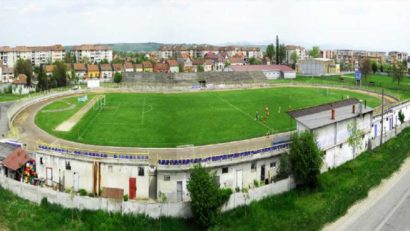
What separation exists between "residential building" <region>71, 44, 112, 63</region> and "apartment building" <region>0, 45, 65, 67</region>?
4753 millimetres

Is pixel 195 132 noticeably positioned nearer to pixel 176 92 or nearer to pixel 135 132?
pixel 135 132

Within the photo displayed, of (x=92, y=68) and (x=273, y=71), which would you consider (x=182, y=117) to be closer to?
(x=273, y=71)

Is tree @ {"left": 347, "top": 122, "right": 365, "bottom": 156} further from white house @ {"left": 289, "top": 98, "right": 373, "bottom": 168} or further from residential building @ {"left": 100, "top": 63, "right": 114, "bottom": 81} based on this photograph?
residential building @ {"left": 100, "top": 63, "right": 114, "bottom": 81}

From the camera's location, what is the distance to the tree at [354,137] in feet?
112

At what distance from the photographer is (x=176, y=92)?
71.0 metres

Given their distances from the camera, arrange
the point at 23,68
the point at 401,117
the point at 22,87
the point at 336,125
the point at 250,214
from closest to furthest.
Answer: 1. the point at 250,214
2. the point at 336,125
3. the point at 401,117
4. the point at 22,87
5. the point at 23,68

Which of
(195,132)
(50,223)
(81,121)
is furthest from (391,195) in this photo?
(81,121)

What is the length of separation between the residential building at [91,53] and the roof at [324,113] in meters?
125

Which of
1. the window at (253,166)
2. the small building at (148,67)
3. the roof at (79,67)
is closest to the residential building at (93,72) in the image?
the roof at (79,67)

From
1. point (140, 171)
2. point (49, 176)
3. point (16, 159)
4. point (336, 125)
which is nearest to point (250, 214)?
point (140, 171)

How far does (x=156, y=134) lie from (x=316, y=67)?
7667 cm

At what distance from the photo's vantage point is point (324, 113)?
3409 centimetres

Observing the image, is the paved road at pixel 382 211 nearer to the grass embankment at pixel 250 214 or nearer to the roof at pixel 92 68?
the grass embankment at pixel 250 214

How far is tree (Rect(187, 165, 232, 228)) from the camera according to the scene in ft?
75.2
